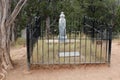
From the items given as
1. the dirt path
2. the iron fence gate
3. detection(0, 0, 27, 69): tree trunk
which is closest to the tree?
detection(0, 0, 27, 69): tree trunk

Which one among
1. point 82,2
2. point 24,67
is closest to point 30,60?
point 24,67

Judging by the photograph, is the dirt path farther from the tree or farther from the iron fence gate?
the tree

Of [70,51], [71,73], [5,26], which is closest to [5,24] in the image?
[5,26]

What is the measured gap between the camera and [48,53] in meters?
6.68

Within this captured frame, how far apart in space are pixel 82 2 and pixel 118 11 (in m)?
3.38

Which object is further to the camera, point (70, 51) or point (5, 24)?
point (70, 51)

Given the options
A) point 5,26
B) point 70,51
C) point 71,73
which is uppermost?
point 5,26

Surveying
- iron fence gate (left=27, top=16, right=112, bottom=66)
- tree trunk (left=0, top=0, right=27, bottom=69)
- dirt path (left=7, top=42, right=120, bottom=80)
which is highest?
tree trunk (left=0, top=0, right=27, bottom=69)

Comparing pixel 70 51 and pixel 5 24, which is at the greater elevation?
pixel 5 24

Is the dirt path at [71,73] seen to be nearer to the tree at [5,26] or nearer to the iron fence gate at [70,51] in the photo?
the iron fence gate at [70,51]

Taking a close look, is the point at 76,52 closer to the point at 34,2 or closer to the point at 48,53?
the point at 48,53

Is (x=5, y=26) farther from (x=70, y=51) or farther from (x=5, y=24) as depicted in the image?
(x=70, y=51)

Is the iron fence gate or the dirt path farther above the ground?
the iron fence gate

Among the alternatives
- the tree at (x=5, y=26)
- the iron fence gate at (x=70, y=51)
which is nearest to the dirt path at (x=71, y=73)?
the iron fence gate at (x=70, y=51)
